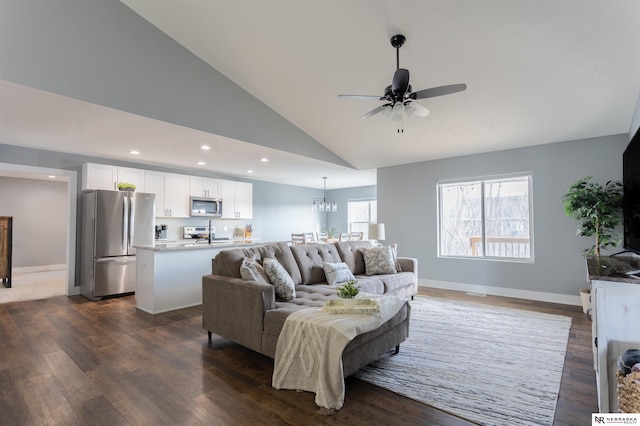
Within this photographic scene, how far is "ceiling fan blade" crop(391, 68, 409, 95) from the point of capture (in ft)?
9.23

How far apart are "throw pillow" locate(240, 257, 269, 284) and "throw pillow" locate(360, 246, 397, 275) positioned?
1.96m

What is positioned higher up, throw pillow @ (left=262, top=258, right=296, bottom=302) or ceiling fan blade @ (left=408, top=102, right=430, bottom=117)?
ceiling fan blade @ (left=408, top=102, right=430, bottom=117)

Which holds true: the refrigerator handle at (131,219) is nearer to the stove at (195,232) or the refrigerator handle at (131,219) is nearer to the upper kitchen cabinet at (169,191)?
the upper kitchen cabinet at (169,191)

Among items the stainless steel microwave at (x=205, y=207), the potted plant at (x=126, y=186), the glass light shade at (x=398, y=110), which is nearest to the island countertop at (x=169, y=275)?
the potted plant at (x=126, y=186)

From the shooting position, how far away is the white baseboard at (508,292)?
472cm

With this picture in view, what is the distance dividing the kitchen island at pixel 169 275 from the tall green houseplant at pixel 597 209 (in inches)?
205

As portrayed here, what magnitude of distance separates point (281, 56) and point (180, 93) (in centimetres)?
138

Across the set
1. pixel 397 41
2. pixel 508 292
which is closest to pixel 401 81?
pixel 397 41

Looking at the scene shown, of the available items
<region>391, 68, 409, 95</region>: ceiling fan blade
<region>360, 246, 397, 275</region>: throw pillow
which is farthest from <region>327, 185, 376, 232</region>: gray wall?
<region>391, 68, 409, 95</region>: ceiling fan blade

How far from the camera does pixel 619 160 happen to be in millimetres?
4387

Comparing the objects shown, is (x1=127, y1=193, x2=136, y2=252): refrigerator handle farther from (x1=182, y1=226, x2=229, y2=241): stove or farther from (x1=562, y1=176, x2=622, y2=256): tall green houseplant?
(x1=562, y1=176, x2=622, y2=256): tall green houseplant

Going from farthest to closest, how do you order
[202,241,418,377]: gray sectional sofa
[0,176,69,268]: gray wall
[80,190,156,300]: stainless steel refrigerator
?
[0,176,69,268]: gray wall, [80,190,156,300]: stainless steel refrigerator, [202,241,418,377]: gray sectional sofa

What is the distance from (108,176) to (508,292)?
7.17 m

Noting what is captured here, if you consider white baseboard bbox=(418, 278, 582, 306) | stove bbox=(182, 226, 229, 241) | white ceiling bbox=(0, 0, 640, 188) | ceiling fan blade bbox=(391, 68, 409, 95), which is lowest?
white baseboard bbox=(418, 278, 582, 306)
